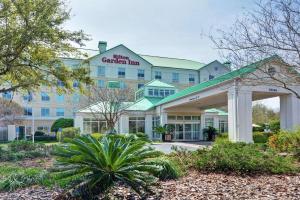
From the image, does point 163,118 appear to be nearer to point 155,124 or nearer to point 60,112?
point 155,124

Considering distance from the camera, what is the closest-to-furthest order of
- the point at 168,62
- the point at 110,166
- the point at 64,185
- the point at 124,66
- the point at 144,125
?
the point at 110,166, the point at 64,185, the point at 144,125, the point at 124,66, the point at 168,62

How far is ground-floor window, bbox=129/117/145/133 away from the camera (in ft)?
117

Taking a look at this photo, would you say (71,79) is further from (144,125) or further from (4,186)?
(144,125)

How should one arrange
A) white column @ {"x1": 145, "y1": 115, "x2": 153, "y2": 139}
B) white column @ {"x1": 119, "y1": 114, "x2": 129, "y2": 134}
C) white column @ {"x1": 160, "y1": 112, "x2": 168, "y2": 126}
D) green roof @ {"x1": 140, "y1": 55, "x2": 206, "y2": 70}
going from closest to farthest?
white column @ {"x1": 160, "y1": 112, "x2": 168, "y2": 126} < white column @ {"x1": 119, "y1": 114, "x2": 129, "y2": 134} < white column @ {"x1": 145, "y1": 115, "x2": 153, "y2": 139} < green roof @ {"x1": 140, "y1": 55, "x2": 206, "y2": 70}

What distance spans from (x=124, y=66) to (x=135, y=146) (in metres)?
47.4

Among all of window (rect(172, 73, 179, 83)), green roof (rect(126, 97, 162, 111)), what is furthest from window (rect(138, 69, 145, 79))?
green roof (rect(126, 97, 162, 111))

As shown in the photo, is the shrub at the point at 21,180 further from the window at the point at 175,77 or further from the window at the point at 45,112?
the window at the point at 175,77

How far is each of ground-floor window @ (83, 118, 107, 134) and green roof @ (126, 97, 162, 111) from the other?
13.0ft

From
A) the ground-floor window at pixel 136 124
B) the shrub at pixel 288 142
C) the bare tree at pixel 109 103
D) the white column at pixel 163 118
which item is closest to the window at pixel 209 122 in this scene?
the white column at pixel 163 118

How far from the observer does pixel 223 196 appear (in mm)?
5719

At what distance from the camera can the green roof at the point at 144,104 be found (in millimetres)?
35669

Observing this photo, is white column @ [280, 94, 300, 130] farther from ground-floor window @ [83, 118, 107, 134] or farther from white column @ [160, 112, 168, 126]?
ground-floor window @ [83, 118, 107, 134]

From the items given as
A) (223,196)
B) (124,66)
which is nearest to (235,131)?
(223,196)

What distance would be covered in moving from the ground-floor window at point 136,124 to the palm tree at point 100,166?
1177 inches
